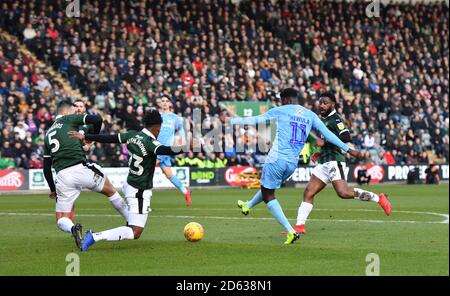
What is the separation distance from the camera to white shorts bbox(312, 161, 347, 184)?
1762 centimetres

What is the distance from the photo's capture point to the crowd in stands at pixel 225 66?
3734 centimetres

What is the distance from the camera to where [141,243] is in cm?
1524

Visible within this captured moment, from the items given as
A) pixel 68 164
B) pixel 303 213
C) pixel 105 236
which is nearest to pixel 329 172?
pixel 303 213

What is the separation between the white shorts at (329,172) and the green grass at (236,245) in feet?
3.25

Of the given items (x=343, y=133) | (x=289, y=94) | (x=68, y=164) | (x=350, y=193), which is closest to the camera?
(x=68, y=164)

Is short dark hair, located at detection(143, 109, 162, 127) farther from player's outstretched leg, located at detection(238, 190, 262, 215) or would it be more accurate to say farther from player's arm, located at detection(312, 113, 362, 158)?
player's outstretched leg, located at detection(238, 190, 262, 215)

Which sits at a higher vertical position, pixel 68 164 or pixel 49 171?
pixel 68 164

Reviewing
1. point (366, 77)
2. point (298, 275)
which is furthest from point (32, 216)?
point (366, 77)

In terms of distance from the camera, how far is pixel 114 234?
45.4 ft

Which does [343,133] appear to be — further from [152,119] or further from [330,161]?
[152,119]

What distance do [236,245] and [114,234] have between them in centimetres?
208

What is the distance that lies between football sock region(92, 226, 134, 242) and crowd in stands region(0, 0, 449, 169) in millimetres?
18390

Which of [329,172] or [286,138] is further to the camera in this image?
[329,172]
